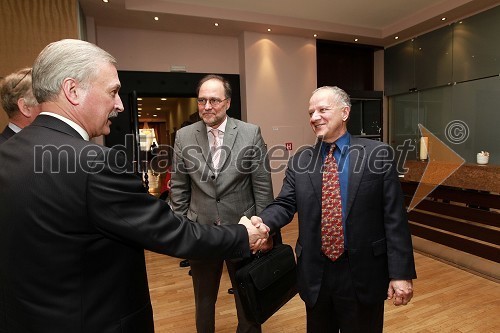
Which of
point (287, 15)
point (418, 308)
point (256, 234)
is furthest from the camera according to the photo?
point (287, 15)

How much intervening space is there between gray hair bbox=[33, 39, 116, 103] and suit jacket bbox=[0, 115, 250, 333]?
0.28 ft

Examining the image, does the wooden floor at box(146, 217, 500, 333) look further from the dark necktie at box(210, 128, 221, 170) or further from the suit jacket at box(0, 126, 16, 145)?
the suit jacket at box(0, 126, 16, 145)

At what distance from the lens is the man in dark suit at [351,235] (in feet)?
4.75

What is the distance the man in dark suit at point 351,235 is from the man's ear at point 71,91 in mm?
1038

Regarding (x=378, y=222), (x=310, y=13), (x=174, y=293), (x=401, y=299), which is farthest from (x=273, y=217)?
(x=310, y=13)

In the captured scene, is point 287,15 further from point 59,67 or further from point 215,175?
point 59,67

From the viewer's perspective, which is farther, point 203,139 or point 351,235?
point 203,139

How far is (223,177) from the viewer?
74.0 inches

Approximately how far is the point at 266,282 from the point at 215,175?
0.68m

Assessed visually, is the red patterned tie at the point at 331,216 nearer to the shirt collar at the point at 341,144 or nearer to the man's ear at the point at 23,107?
the shirt collar at the point at 341,144

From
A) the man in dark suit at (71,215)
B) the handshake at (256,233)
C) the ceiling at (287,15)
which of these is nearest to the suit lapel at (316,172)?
the handshake at (256,233)

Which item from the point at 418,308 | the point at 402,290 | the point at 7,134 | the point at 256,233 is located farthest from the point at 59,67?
the point at 418,308

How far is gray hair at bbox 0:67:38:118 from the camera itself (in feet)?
5.55

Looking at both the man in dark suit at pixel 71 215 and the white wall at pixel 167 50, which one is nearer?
the man in dark suit at pixel 71 215
